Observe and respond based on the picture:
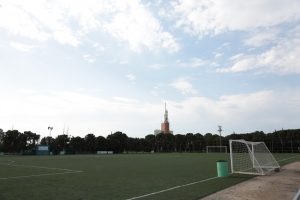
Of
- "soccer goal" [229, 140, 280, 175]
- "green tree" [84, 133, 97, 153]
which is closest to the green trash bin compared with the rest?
"soccer goal" [229, 140, 280, 175]

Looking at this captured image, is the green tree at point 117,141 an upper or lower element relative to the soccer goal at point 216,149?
upper

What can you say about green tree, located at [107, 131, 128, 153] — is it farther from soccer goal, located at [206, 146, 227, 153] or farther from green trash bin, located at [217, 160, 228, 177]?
green trash bin, located at [217, 160, 228, 177]

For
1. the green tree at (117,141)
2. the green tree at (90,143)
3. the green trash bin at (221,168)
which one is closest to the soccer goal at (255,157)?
the green trash bin at (221,168)

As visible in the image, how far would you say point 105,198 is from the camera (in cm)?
1281

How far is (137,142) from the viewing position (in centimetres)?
13650

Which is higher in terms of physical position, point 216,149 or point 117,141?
point 117,141

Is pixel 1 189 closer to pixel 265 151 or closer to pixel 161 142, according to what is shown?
pixel 265 151

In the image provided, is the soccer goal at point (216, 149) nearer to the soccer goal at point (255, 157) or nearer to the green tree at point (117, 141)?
the green tree at point (117, 141)

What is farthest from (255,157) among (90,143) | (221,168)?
(90,143)

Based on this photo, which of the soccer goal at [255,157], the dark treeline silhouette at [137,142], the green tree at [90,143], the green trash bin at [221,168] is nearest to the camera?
the green trash bin at [221,168]

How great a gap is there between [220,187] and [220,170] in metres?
5.05

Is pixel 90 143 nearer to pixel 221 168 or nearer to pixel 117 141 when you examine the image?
pixel 117 141

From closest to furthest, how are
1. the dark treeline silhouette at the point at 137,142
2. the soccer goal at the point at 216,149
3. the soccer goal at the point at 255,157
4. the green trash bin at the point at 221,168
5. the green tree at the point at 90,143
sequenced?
the green trash bin at the point at 221,168 < the soccer goal at the point at 255,157 < the soccer goal at the point at 216,149 < the dark treeline silhouette at the point at 137,142 < the green tree at the point at 90,143

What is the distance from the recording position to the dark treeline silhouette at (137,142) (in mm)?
102125
